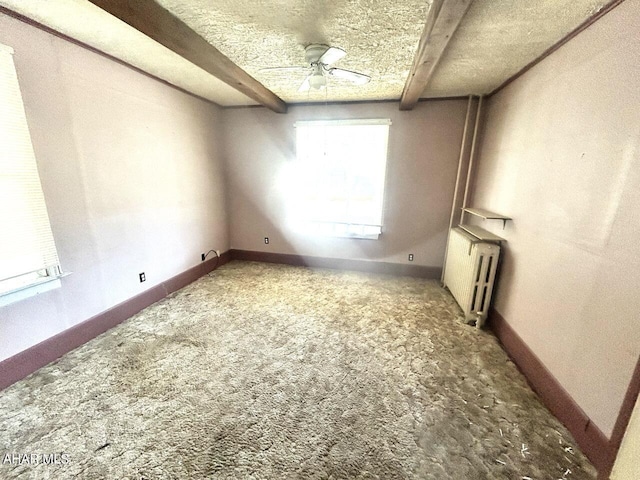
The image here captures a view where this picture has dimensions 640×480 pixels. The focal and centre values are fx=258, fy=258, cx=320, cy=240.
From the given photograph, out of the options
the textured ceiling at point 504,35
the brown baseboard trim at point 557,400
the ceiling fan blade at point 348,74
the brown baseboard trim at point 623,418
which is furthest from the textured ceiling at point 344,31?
the brown baseboard trim at point 557,400

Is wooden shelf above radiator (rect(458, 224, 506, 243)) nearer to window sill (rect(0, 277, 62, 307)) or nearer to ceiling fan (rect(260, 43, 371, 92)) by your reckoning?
ceiling fan (rect(260, 43, 371, 92))

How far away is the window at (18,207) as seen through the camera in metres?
1.64

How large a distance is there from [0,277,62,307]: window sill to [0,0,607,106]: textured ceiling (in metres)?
1.75

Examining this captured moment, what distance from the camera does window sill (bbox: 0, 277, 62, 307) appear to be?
5.51 feet

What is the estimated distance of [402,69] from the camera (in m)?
2.35

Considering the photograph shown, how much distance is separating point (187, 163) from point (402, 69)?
8.77ft

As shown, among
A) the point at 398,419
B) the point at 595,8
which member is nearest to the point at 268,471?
the point at 398,419

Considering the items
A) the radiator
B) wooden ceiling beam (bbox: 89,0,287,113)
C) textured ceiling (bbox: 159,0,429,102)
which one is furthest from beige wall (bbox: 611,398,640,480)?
wooden ceiling beam (bbox: 89,0,287,113)

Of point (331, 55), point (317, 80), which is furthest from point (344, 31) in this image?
point (317, 80)

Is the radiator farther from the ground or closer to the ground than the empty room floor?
farther from the ground

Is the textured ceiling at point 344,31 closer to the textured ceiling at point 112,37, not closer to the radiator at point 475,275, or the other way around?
the textured ceiling at point 112,37

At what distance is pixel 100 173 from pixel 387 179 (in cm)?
312

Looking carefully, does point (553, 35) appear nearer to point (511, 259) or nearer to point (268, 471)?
point (511, 259)

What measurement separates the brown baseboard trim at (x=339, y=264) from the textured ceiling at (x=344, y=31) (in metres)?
2.29
